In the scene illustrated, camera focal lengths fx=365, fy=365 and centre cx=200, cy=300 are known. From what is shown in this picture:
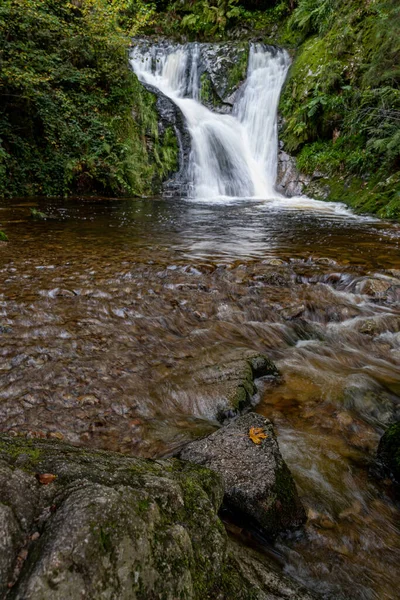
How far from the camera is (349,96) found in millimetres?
11820

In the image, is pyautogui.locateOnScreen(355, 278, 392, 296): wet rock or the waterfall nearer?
pyautogui.locateOnScreen(355, 278, 392, 296): wet rock

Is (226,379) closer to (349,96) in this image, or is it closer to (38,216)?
(38,216)

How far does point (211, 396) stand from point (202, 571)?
166 centimetres

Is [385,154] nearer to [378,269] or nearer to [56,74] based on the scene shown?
[378,269]

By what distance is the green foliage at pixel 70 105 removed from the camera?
1013 centimetres

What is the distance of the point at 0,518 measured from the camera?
957 mm

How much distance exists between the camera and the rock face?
0.89 m

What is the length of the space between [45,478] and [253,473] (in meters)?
1.11

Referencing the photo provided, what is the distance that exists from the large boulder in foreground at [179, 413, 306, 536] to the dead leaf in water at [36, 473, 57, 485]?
0.90 meters

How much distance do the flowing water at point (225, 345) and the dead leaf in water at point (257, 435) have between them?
1.31ft

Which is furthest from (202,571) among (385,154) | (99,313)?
(385,154)

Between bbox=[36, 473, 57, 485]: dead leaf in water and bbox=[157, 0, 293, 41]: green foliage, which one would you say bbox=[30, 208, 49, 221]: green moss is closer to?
bbox=[36, 473, 57, 485]: dead leaf in water

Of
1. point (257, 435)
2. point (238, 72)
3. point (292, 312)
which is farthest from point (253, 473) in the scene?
point (238, 72)

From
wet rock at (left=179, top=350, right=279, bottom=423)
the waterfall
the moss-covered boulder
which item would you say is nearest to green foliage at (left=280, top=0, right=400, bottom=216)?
the waterfall
